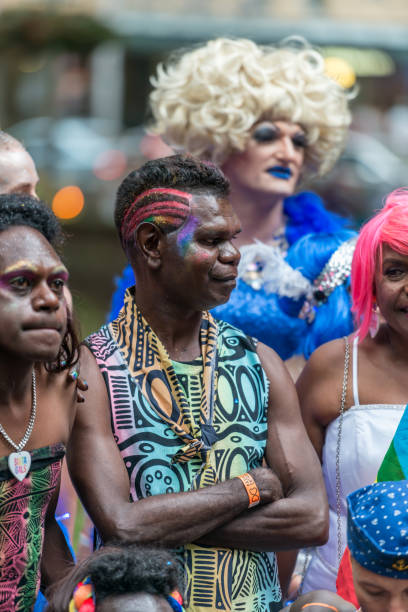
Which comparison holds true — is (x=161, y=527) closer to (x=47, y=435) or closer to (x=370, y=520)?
(x=47, y=435)

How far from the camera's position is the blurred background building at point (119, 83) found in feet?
53.8

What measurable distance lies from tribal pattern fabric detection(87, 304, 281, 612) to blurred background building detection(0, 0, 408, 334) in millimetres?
9194

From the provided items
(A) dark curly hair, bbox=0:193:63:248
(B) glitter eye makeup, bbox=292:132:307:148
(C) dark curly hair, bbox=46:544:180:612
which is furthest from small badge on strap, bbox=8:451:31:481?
(B) glitter eye makeup, bbox=292:132:307:148

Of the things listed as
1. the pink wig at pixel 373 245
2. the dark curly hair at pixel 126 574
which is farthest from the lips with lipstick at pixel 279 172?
the dark curly hair at pixel 126 574

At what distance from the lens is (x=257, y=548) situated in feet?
8.94

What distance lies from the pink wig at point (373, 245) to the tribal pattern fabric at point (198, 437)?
0.57 metres

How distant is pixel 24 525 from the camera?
2418mm

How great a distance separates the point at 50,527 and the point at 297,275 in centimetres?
189

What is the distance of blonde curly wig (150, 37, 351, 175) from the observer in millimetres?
4555

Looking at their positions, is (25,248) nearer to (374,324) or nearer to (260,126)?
(374,324)

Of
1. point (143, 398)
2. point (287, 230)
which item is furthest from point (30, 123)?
point (143, 398)

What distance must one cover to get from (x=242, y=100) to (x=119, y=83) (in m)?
26.1

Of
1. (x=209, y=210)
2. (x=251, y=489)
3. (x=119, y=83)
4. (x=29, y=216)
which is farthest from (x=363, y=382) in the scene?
(x=119, y=83)

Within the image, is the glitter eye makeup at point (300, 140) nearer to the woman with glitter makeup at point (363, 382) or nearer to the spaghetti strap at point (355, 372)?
the woman with glitter makeup at point (363, 382)
